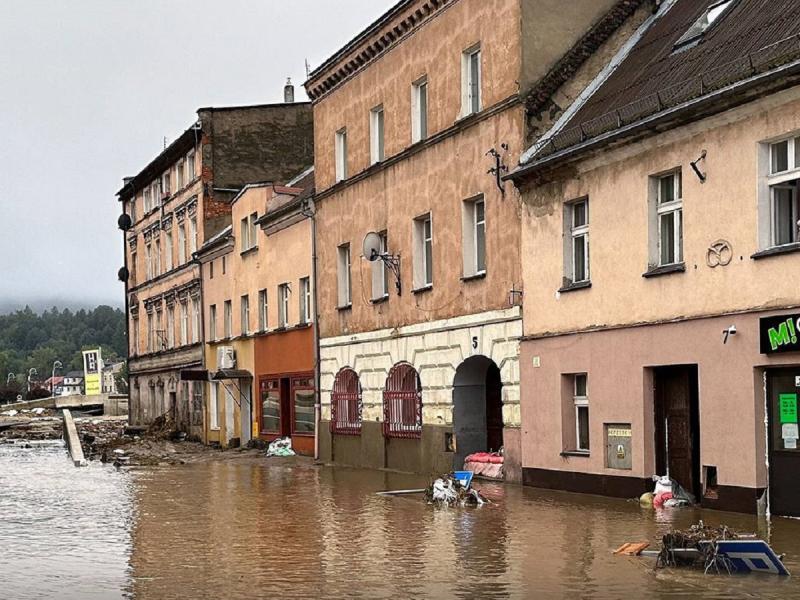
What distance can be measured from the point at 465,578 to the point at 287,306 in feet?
90.8

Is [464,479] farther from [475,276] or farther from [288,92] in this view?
[288,92]

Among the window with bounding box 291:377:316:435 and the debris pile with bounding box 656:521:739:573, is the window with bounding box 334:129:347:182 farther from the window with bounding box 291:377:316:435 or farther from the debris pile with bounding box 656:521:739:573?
the debris pile with bounding box 656:521:739:573

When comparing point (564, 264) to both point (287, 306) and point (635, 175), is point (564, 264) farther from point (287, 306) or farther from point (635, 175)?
point (287, 306)

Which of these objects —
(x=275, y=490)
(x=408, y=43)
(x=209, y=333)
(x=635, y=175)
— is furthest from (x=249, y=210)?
(x=635, y=175)

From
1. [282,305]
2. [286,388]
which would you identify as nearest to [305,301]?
[282,305]

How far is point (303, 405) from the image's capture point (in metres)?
37.8

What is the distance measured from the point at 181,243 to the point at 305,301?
17799mm

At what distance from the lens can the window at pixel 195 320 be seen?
51594mm

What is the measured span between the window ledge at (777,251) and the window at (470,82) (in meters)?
10.1

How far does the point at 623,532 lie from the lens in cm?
1639

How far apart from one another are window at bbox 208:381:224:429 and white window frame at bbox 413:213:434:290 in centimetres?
1955

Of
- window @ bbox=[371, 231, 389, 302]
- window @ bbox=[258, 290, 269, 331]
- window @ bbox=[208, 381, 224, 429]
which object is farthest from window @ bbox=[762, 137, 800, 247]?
window @ bbox=[208, 381, 224, 429]

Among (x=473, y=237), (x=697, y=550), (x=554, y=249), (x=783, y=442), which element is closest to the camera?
(x=697, y=550)

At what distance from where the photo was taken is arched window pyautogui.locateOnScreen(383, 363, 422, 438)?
97.2ft
